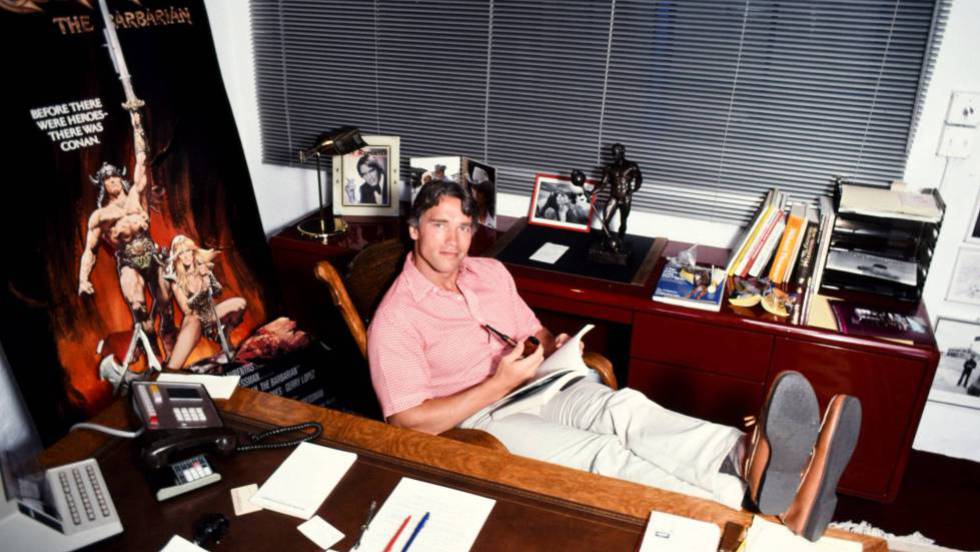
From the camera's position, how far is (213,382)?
1980 millimetres

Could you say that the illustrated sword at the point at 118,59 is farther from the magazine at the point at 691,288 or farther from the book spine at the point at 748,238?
the book spine at the point at 748,238

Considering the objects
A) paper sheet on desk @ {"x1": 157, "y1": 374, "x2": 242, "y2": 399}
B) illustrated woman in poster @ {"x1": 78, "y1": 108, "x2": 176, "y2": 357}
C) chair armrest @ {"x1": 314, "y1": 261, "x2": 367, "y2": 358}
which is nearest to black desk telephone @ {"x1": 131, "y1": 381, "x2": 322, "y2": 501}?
paper sheet on desk @ {"x1": 157, "y1": 374, "x2": 242, "y2": 399}

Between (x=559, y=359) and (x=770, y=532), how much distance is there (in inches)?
29.9

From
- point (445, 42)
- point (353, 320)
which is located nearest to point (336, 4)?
point (445, 42)

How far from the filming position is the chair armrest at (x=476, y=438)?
1.91 m

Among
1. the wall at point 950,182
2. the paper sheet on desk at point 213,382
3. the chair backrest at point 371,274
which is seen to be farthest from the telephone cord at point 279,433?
the wall at point 950,182

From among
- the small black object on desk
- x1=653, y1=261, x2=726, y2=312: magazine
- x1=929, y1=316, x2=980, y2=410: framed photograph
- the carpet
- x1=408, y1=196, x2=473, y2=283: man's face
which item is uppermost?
x1=408, y1=196, x2=473, y2=283: man's face

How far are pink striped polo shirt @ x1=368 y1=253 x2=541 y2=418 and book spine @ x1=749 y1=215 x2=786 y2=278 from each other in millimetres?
821

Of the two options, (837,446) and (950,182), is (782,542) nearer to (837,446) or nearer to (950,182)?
(837,446)

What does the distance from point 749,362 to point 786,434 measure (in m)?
0.84

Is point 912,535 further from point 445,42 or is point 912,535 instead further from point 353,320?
point 445,42

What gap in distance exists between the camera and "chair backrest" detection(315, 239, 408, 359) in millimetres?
2266

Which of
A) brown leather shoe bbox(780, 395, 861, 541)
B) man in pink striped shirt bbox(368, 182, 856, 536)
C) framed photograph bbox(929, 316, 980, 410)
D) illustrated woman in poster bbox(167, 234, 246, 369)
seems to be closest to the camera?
brown leather shoe bbox(780, 395, 861, 541)

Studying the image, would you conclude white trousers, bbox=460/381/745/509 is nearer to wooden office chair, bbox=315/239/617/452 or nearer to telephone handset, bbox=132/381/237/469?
wooden office chair, bbox=315/239/617/452
